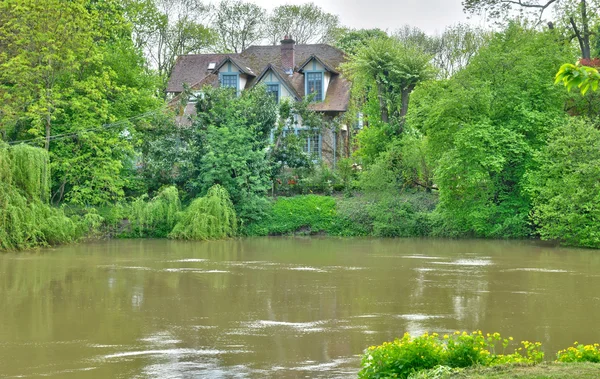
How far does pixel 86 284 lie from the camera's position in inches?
846

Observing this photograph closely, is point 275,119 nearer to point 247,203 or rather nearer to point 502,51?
point 247,203

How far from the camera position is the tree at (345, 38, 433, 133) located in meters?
42.3

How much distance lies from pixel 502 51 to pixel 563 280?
660 inches

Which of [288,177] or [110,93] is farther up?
[110,93]

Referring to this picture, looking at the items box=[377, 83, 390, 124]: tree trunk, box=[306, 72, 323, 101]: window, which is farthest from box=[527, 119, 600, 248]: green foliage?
box=[306, 72, 323, 101]: window

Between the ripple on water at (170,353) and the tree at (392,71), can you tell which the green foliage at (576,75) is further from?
the tree at (392,71)

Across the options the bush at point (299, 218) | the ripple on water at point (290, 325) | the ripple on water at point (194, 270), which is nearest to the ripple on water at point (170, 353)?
the ripple on water at point (290, 325)

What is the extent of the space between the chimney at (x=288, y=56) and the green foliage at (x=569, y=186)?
22.4 m

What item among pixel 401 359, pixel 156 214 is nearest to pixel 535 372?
pixel 401 359

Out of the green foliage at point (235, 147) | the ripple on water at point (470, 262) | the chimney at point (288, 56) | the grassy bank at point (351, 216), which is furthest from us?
the chimney at point (288, 56)

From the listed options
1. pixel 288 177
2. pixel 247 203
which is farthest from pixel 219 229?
pixel 288 177

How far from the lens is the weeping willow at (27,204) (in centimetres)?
3009

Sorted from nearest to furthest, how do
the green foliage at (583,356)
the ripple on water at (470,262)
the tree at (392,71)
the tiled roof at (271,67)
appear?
1. the green foliage at (583,356)
2. the ripple on water at (470,262)
3. the tree at (392,71)
4. the tiled roof at (271,67)

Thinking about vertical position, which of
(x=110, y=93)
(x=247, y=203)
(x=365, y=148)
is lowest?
(x=247, y=203)
